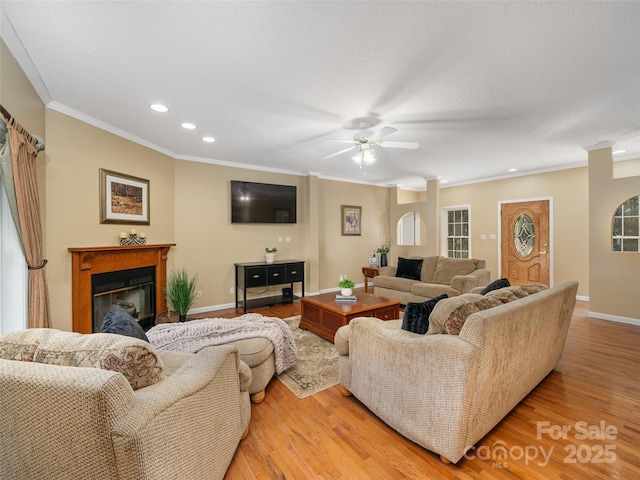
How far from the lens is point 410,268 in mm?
5199

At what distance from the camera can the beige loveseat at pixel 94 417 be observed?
89cm

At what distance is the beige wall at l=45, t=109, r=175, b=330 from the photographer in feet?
8.86

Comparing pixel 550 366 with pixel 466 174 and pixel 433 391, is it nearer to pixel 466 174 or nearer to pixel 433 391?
pixel 433 391

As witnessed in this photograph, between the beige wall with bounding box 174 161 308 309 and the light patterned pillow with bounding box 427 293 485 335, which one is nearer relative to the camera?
the light patterned pillow with bounding box 427 293 485 335

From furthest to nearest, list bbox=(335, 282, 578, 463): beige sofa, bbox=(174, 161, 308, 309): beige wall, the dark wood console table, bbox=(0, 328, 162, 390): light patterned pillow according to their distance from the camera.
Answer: the dark wood console table < bbox=(174, 161, 308, 309): beige wall < bbox=(335, 282, 578, 463): beige sofa < bbox=(0, 328, 162, 390): light patterned pillow

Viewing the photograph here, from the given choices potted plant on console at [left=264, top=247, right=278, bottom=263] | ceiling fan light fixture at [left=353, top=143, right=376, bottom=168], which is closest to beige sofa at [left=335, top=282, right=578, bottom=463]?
ceiling fan light fixture at [left=353, top=143, right=376, bottom=168]

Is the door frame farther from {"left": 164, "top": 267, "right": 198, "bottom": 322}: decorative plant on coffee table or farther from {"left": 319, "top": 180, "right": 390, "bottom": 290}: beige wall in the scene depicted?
{"left": 164, "top": 267, "right": 198, "bottom": 322}: decorative plant on coffee table

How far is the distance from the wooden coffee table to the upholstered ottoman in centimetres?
107

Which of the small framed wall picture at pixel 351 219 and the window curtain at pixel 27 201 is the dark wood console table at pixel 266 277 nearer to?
the small framed wall picture at pixel 351 219

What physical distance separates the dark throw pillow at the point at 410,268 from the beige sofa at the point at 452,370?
9.62 ft

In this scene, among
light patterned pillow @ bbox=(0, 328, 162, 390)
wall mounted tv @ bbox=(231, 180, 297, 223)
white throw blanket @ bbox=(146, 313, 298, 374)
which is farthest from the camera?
wall mounted tv @ bbox=(231, 180, 297, 223)

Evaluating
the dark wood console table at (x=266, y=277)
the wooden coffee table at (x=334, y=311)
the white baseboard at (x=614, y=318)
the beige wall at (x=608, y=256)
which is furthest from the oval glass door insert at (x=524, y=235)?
the dark wood console table at (x=266, y=277)

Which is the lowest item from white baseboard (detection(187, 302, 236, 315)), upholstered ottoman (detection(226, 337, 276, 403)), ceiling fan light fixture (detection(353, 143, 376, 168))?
white baseboard (detection(187, 302, 236, 315))

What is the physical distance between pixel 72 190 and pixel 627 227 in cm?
713
